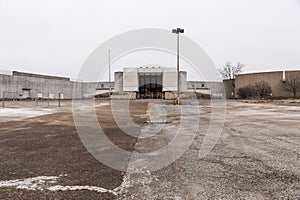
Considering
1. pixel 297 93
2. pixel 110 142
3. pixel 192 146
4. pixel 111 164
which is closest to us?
pixel 111 164

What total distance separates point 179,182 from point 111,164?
5.63ft

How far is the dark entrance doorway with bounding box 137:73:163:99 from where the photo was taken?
251 ft

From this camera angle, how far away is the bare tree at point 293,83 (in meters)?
63.4

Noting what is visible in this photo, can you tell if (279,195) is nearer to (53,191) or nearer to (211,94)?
(53,191)

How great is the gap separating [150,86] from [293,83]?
4144cm

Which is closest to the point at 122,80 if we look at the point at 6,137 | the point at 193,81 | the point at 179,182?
the point at 193,81

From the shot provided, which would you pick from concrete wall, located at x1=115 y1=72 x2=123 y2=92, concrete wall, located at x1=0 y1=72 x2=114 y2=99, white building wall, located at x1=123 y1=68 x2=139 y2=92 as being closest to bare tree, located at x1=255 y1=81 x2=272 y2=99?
white building wall, located at x1=123 y1=68 x2=139 y2=92

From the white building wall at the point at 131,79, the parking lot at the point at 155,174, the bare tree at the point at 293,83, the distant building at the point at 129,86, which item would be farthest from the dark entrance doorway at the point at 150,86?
the parking lot at the point at 155,174

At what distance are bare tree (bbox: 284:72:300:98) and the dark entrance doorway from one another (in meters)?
36.5

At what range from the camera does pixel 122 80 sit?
247 ft

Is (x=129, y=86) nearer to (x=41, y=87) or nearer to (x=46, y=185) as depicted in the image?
(x=41, y=87)

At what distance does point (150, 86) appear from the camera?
3083 inches

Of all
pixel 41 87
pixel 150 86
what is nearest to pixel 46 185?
pixel 41 87

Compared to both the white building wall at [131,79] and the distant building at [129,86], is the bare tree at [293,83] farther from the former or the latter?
the white building wall at [131,79]
